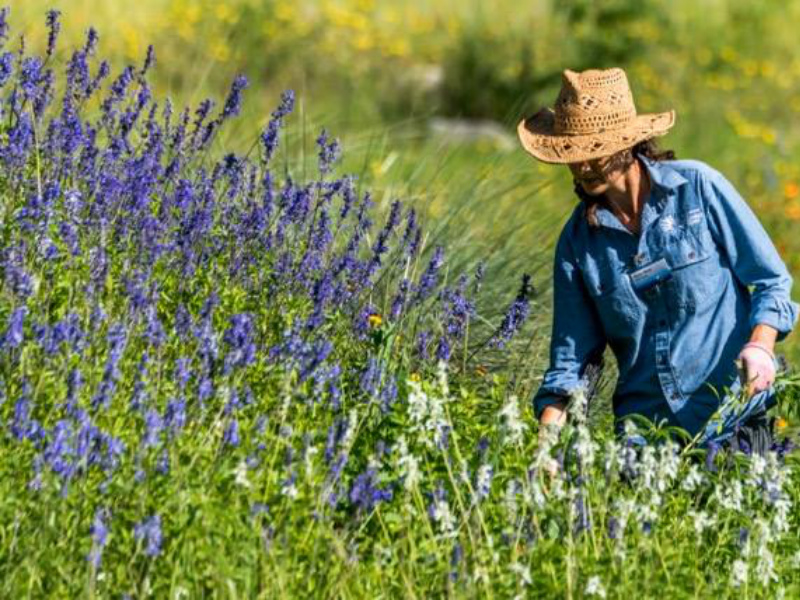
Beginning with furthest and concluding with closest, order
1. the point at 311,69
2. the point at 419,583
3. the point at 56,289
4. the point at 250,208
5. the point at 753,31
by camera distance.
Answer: the point at 753,31, the point at 311,69, the point at 250,208, the point at 56,289, the point at 419,583

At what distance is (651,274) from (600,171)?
307mm

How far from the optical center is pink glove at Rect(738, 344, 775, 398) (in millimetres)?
3926

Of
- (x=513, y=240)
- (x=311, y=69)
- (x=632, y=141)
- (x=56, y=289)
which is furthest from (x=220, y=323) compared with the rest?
(x=311, y=69)

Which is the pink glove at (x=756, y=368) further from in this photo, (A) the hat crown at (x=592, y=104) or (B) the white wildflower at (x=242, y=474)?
(B) the white wildflower at (x=242, y=474)

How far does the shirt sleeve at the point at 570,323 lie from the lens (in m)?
4.44

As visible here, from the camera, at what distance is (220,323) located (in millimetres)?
4188

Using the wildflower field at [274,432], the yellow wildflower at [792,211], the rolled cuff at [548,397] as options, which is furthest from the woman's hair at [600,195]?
the yellow wildflower at [792,211]

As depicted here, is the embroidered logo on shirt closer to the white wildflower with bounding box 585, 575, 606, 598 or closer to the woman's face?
the woman's face

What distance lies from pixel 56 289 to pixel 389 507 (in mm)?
1023

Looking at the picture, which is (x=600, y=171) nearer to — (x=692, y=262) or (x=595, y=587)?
(x=692, y=262)

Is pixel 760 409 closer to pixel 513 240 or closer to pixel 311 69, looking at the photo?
pixel 513 240

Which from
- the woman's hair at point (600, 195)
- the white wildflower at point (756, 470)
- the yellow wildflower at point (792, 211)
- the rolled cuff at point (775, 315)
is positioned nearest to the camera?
A: the white wildflower at point (756, 470)

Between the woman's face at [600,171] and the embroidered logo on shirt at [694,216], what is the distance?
0.70 ft

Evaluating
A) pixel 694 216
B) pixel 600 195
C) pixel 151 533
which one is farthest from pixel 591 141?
pixel 151 533
